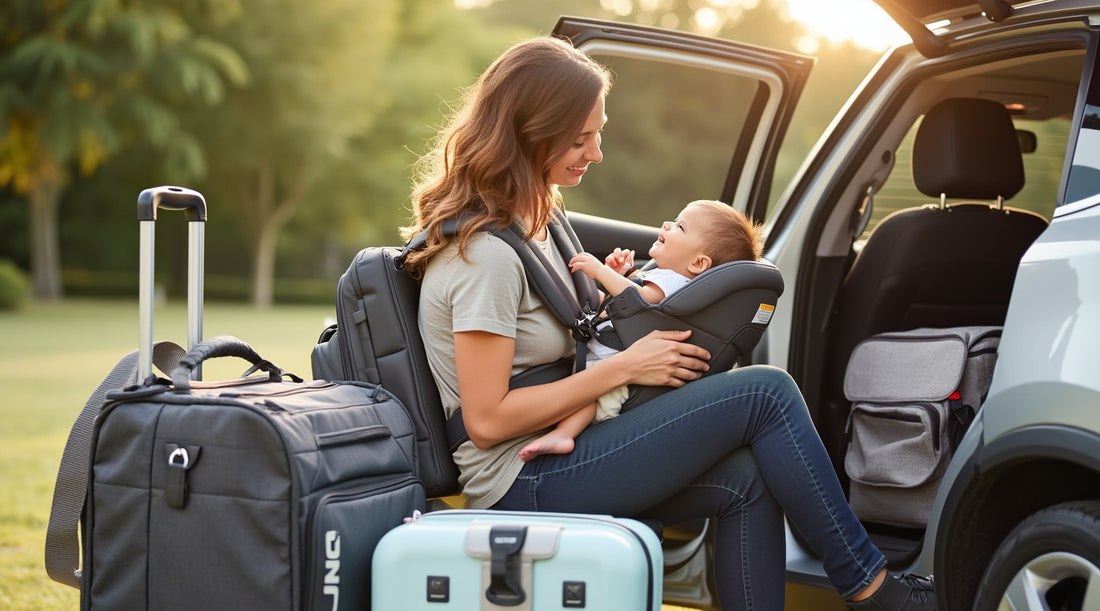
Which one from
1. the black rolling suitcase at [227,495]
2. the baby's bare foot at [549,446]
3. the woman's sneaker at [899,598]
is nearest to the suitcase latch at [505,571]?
the black rolling suitcase at [227,495]

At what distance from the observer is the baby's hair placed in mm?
2992

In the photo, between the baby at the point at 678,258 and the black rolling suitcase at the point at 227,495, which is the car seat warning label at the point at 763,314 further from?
the black rolling suitcase at the point at 227,495

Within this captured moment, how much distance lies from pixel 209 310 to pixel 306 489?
27402 mm

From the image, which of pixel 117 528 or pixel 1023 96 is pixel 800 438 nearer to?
pixel 117 528

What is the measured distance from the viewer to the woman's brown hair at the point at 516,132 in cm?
288

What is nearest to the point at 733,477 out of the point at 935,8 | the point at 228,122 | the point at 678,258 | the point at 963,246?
the point at 678,258

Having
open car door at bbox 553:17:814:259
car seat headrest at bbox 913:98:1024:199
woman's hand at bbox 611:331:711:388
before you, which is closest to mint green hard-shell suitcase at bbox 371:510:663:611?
woman's hand at bbox 611:331:711:388

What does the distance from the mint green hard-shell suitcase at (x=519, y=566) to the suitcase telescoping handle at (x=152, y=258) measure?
73 centimetres

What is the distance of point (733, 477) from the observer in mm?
2834

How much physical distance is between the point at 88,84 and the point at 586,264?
2887 centimetres

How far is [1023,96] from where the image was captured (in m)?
3.94

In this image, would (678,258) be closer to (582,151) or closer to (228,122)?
(582,151)

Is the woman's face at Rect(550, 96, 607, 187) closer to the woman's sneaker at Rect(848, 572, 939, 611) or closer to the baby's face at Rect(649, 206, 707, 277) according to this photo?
the baby's face at Rect(649, 206, 707, 277)

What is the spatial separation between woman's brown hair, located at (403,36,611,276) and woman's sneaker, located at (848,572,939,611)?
1165 millimetres
